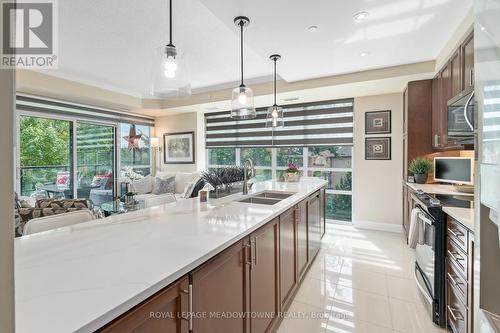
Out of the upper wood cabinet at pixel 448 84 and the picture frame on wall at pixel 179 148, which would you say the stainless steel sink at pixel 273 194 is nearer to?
the upper wood cabinet at pixel 448 84

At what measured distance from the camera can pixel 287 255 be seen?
2070 millimetres

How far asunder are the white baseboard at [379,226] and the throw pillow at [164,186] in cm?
389

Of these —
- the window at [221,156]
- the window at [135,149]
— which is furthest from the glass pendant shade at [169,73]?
the window at [135,149]

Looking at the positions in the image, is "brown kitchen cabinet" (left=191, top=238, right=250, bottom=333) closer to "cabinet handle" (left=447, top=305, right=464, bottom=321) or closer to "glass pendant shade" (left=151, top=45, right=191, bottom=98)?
"glass pendant shade" (left=151, top=45, right=191, bottom=98)

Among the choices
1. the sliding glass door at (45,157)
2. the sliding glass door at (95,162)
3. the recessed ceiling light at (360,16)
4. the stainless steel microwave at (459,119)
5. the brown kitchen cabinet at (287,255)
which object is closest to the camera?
the stainless steel microwave at (459,119)

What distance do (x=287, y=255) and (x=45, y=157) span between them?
4663 mm

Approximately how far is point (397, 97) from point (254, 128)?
2853 mm

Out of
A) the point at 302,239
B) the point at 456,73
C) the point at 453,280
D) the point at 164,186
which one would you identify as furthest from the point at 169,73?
the point at 164,186

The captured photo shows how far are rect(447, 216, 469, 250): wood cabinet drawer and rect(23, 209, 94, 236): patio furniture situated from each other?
96.3 inches

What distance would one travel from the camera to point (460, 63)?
2.38 metres

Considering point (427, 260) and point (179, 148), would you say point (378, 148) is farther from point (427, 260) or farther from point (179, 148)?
point (179, 148)

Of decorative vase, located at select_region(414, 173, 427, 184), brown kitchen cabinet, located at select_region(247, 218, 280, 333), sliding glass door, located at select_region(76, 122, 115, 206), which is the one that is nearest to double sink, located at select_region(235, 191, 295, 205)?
brown kitchen cabinet, located at select_region(247, 218, 280, 333)

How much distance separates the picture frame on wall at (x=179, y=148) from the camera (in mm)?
6215

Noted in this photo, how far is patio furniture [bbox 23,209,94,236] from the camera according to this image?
4.79 ft
